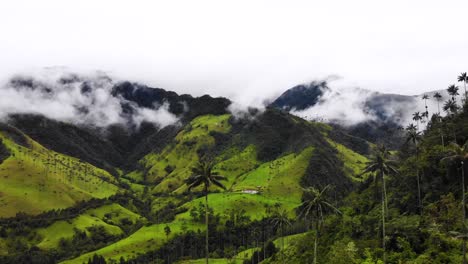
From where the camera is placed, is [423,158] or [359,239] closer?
[359,239]

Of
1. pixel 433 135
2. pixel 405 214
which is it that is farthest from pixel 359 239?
pixel 433 135

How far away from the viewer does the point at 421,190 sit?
122m

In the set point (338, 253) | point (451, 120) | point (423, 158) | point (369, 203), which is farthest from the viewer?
point (451, 120)

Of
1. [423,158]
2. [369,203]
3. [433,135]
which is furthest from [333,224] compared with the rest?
[433,135]

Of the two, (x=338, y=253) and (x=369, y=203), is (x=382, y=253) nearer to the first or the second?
(x=338, y=253)

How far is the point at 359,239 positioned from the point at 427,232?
2136 centimetres

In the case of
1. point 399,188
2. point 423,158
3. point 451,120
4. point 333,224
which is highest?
point 451,120

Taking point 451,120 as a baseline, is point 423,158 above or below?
below

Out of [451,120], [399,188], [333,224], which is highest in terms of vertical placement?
[451,120]

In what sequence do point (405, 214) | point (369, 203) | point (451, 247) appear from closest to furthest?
point (451, 247), point (405, 214), point (369, 203)

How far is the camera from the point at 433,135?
159 metres

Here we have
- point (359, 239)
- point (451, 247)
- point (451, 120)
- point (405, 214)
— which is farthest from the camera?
point (451, 120)

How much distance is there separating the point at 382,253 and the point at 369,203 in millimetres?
54090

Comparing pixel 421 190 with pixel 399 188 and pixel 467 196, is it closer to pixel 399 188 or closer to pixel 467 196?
pixel 399 188
